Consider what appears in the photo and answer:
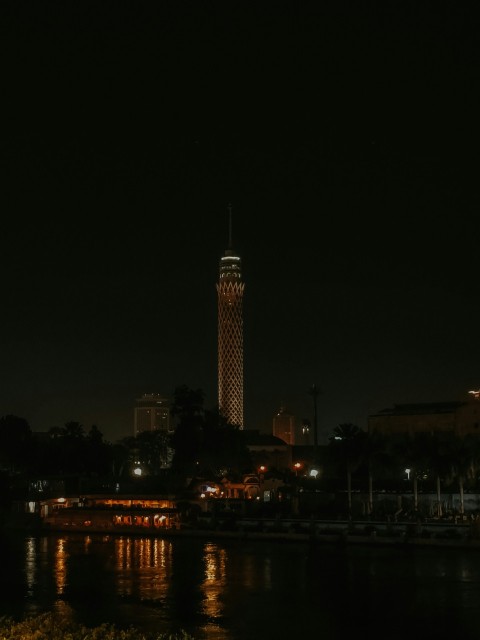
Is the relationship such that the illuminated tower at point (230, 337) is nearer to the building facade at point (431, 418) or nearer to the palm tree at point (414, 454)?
the building facade at point (431, 418)

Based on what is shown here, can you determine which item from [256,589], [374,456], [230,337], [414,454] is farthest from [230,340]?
[256,589]

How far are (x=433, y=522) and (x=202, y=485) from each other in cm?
2716

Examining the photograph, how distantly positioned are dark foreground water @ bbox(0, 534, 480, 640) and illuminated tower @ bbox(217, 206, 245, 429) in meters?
72.5

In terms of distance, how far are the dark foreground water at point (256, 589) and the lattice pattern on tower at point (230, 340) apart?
72.5 metres

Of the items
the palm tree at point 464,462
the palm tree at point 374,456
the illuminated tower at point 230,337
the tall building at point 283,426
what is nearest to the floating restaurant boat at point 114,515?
the palm tree at point 374,456

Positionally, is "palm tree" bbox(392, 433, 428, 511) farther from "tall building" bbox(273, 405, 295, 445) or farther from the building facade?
"tall building" bbox(273, 405, 295, 445)

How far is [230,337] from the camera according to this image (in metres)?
136

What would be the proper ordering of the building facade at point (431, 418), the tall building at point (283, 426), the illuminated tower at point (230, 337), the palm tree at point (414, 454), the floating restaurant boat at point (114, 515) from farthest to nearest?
the tall building at point (283, 426) → the illuminated tower at point (230, 337) → the building facade at point (431, 418) → the floating restaurant boat at point (114, 515) → the palm tree at point (414, 454)

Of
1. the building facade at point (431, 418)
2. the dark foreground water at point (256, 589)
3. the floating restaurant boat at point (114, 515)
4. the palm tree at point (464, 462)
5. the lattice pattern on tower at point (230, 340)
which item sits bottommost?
the dark foreground water at point (256, 589)

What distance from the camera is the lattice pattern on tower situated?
13425 cm

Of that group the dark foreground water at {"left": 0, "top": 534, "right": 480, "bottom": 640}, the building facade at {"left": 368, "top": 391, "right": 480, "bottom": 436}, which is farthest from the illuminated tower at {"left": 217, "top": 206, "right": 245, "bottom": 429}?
the dark foreground water at {"left": 0, "top": 534, "right": 480, "bottom": 640}

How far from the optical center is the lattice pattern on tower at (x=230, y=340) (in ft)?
440

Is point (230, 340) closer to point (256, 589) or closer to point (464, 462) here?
point (464, 462)

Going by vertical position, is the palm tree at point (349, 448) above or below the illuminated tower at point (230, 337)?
below
